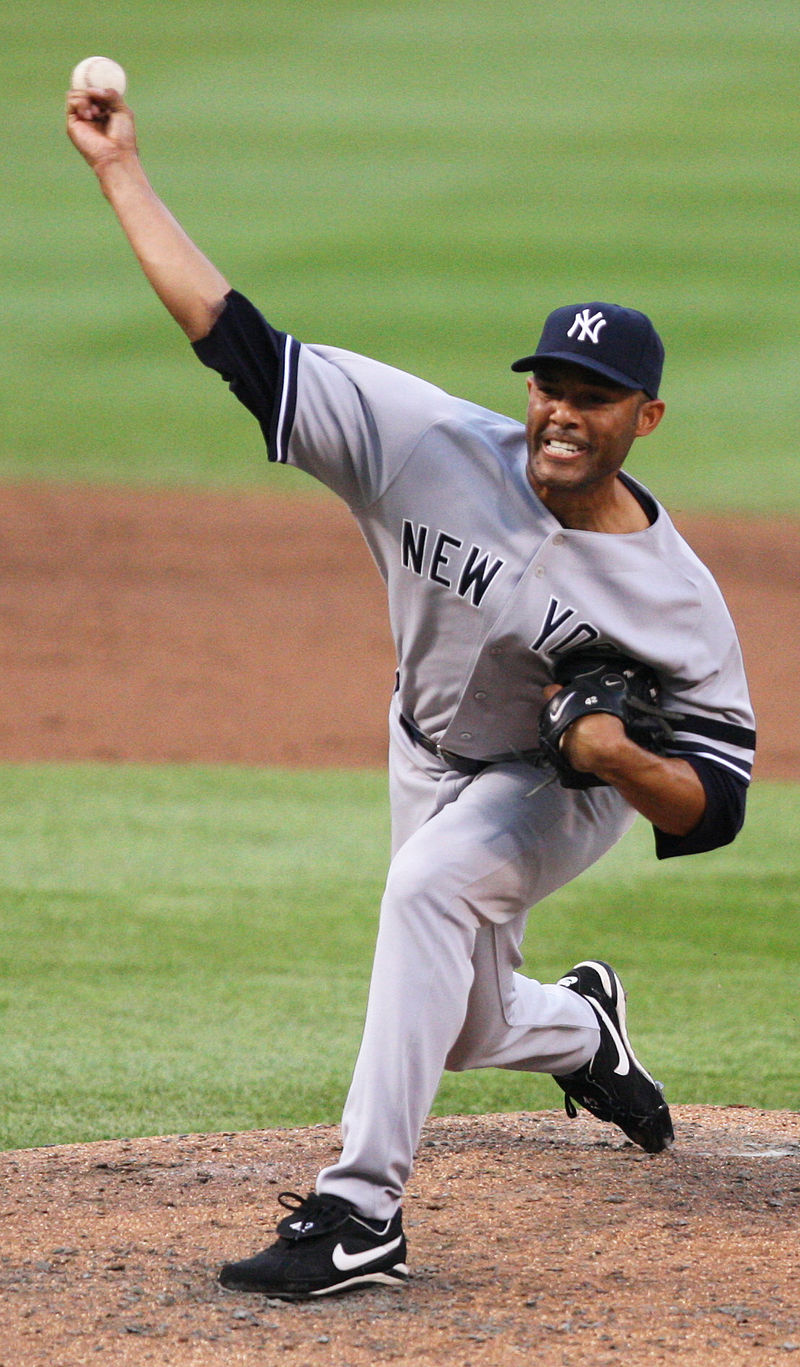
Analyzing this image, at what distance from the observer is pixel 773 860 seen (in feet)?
22.3

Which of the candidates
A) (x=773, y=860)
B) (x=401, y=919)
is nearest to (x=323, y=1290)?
(x=401, y=919)

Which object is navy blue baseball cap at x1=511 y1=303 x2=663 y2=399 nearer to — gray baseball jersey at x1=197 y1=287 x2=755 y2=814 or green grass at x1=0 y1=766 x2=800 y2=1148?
gray baseball jersey at x1=197 y1=287 x2=755 y2=814

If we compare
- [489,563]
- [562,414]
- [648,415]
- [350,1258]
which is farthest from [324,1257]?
[648,415]

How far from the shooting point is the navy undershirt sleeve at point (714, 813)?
3.19 meters

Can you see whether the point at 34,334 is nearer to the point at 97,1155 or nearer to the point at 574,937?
the point at 574,937

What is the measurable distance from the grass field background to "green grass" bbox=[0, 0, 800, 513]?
2.2 inches

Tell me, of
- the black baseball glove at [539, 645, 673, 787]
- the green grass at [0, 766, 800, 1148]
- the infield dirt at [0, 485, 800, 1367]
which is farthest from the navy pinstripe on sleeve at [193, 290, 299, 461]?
the green grass at [0, 766, 800, 1148]

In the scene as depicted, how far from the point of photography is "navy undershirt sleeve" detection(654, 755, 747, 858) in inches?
126

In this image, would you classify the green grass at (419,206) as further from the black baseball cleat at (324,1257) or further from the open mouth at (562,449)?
the black baseball cleat at (324,1257)

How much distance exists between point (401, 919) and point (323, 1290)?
636 mm

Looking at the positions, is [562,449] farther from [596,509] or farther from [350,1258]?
[350,1258]

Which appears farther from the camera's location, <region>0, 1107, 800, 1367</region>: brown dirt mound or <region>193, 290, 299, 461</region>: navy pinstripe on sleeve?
<region>193, 290, 299, 461</region>: navy pinstripe on sleeve

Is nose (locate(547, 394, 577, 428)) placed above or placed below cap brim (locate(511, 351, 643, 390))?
below

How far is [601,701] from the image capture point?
311cm
